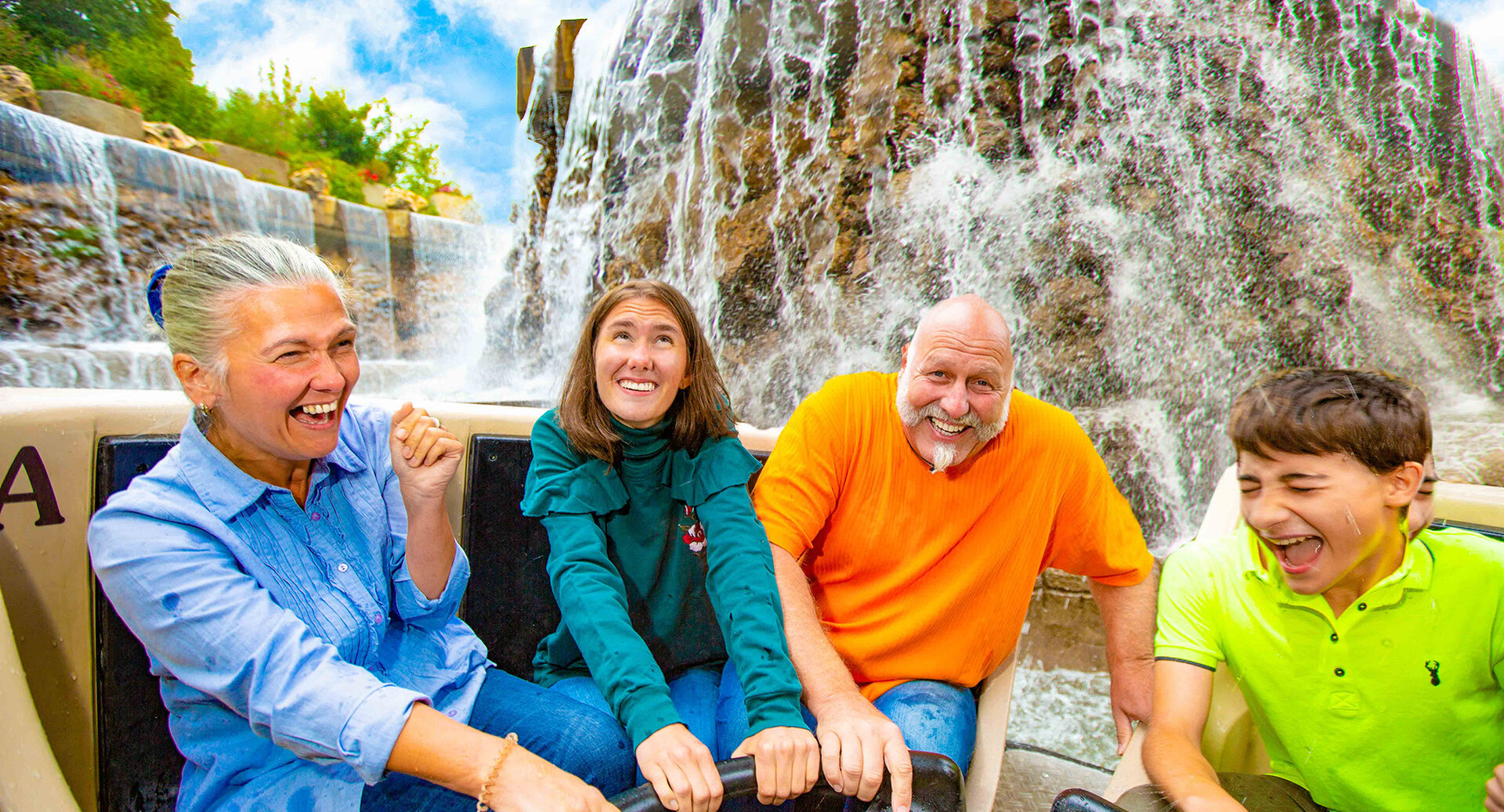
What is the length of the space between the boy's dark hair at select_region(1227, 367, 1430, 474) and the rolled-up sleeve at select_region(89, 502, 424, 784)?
1.14m

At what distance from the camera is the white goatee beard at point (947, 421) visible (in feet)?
4.53

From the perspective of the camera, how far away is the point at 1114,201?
458cm

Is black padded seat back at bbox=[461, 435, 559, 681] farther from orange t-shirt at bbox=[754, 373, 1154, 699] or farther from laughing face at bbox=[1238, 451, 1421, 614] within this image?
laughing face at bbox=[1238, 451, 1421, 614]

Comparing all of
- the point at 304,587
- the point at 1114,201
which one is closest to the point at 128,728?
the point at 304,587

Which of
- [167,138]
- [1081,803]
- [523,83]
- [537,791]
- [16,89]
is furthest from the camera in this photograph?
[167,138]

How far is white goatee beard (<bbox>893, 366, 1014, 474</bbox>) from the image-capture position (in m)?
1.38

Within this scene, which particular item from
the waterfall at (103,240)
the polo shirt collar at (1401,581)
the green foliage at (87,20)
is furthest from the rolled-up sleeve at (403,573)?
the green foliage at (87,20)

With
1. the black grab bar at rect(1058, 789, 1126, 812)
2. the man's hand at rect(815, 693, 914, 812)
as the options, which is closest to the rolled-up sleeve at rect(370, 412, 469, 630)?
the man's hand at rect(815, 693, 914, 812)

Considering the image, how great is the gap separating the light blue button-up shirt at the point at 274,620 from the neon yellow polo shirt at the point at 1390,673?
3.70ft

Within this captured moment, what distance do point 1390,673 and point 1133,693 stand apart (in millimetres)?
431

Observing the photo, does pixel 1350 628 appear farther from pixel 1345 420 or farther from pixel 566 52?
pixel 566 52

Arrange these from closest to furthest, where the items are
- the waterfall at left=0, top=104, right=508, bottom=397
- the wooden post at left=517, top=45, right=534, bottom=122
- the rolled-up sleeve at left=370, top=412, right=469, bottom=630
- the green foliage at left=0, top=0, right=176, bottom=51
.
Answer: the rolled-up sleeve at left=370, top=412, right=469, bottom=630 < the waterfall at left=0, top=104, right=508, bottom=397 < the wooden post at left=517, top=45, right=534, bottom=122 < the green foliage at left=0, top=0, right=176, bottom=51

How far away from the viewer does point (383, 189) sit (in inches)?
547

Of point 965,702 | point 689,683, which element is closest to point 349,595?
point 689,683
